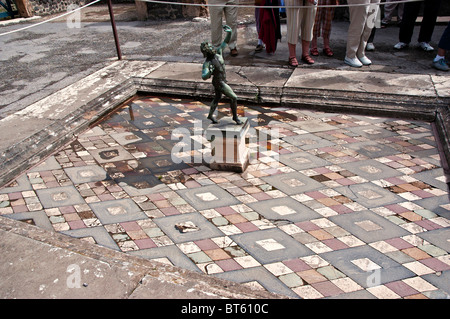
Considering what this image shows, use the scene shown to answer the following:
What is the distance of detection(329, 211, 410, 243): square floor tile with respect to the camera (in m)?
2.98

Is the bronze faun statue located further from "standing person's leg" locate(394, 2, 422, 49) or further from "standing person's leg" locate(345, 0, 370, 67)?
"standing person's leg" locate(394, 2, 422, 49)

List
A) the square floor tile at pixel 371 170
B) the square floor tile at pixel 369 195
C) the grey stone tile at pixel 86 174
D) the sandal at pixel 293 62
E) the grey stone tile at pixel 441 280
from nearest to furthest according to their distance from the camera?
the grey stone tile at pixel 441 280 < the square floor tile at pixel 369 195 < the square floor tile at pixel 371 170 < the grey stone tile at pixel 86 174 < the sandal at pixel 293 62

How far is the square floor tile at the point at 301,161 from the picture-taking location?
3859mm

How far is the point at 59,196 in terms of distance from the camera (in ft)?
11.6

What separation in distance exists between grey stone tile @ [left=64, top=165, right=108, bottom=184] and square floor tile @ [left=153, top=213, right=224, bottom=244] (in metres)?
0.87

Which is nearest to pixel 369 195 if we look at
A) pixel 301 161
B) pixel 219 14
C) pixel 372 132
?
pixel 301 161

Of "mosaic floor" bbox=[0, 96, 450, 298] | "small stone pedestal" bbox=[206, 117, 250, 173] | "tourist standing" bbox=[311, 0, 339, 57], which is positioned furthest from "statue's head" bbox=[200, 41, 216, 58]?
"tourist standing" bbox=[311, 0, 339, 57]

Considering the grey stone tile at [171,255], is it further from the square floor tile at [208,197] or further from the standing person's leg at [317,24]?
the standing person's leg at [317,24]

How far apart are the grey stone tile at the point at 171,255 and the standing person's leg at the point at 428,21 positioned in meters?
5.10

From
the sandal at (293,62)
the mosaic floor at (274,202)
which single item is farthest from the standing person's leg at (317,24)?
the mosaic floor at (274,202)

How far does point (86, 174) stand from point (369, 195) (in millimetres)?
2408

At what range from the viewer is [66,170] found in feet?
12.9
